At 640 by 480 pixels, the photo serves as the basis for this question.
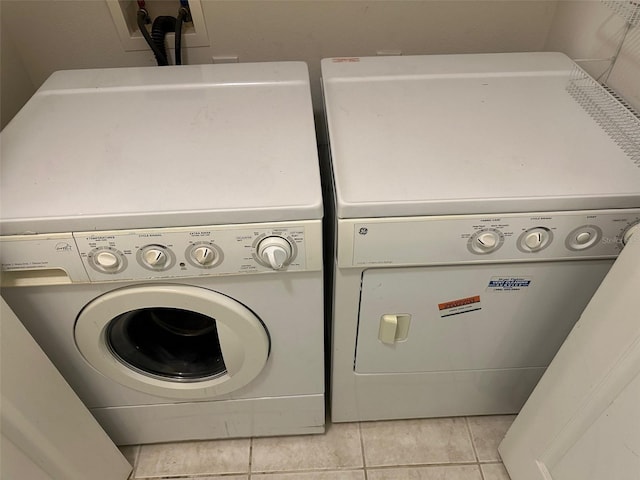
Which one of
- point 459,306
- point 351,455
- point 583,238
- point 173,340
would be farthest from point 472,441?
point 173,340

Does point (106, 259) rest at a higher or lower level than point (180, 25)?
lower

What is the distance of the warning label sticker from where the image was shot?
993 mm

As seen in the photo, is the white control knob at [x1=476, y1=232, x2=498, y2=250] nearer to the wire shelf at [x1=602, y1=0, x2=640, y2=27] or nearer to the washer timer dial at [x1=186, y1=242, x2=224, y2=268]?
the washer timer dial at [x1=186, y1=242, x2=224, y2=268]

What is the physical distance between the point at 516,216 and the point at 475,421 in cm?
83

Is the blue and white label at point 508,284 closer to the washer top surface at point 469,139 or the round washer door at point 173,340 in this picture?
the washer top surface at point 469,139

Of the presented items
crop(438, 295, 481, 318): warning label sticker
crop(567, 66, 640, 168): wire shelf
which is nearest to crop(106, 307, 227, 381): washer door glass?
crop(438, 295, 481, 318): warning label sticker

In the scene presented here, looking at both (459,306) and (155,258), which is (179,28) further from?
(459,306)

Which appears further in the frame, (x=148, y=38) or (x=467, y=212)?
(x=148, y=38)

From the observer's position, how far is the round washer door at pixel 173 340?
35.8 inches

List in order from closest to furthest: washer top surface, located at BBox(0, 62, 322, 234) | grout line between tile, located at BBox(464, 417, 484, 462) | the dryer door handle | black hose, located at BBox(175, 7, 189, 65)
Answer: washer top surface, located at BBox(0, 62, 322, 234)
the dryer door handle
black hose, located at BBox(175, 7, 189, 65)
grout line between tile, located at BBox(464, 417, 484, 462)

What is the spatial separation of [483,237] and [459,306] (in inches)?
8.2

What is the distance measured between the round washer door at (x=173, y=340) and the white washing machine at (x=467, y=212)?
0.69 ft

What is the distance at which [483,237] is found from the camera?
86 cm

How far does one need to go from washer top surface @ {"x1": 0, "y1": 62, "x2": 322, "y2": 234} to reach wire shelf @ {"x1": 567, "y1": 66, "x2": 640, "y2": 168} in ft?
1.99
